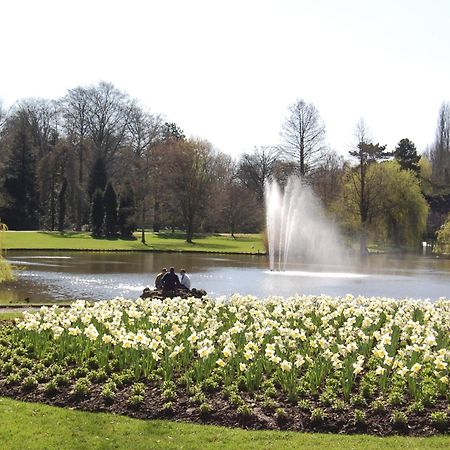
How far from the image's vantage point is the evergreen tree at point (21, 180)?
235 feet

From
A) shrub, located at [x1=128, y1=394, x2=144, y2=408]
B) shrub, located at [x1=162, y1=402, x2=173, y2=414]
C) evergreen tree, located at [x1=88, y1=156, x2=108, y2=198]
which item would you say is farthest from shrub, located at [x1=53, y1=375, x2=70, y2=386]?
evergreen tree, located at [x1=88, y1=156, x2=108, y2=198]

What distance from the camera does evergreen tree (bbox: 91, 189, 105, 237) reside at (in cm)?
6425

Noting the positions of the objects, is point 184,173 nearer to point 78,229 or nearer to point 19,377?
point 78,229

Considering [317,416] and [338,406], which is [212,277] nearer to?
[338,406]

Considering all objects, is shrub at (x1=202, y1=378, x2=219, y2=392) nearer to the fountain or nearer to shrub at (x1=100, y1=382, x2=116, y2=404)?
shrub at (x1=100, y1=382, x2=116, y2=404)

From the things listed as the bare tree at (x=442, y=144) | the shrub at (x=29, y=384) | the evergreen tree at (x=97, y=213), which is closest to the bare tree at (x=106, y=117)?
the evergreen tree at (x=97, y=213)

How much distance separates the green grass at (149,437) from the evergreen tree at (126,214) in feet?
184

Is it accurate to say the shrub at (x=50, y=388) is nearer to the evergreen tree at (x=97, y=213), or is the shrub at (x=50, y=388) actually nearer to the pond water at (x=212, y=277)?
the pond water at (x=212, y=277)

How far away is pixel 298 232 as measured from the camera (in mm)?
49281

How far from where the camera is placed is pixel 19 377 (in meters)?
9.81

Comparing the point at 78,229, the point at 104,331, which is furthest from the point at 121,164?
the point at 104,331

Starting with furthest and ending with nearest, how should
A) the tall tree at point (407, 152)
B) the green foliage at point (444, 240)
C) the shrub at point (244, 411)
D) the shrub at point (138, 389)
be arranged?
the tall tree at point (407, 152)
the green foliage at point (444, 240)
the shrub at point (138, 389)
the shrub at point (244, 411)

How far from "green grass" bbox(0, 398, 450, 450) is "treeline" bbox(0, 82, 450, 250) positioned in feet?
153

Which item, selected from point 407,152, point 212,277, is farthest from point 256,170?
point 212,277
